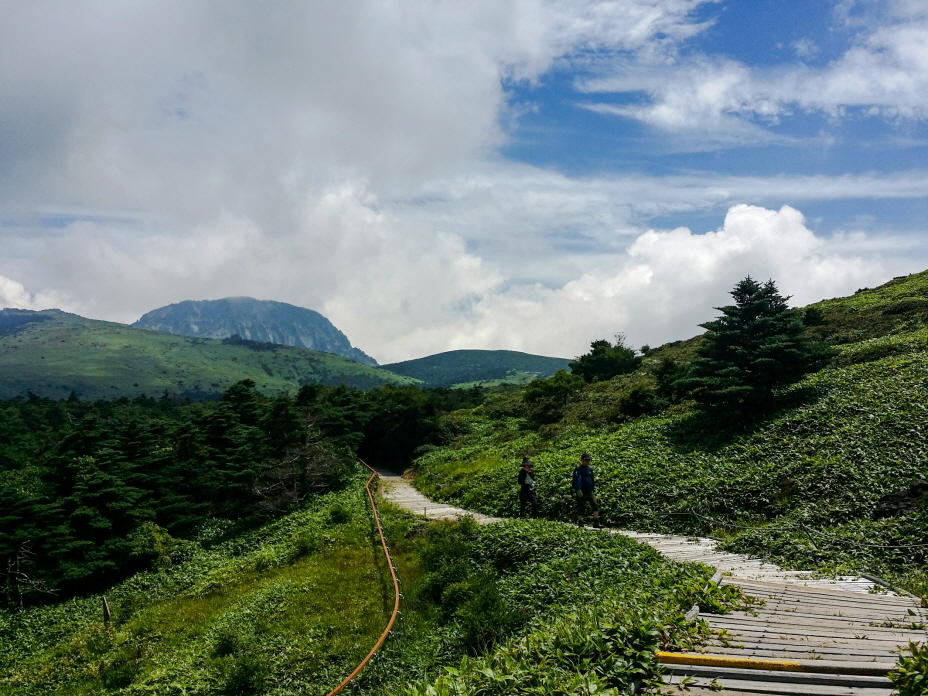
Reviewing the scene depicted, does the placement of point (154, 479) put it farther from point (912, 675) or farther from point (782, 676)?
point (912, 675)

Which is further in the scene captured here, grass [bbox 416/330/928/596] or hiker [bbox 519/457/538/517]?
hiker [bbox 519/457/538/517]

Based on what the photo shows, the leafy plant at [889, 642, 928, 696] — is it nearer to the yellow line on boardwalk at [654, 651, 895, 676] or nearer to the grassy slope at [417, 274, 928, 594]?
the yellow line on boardwalk at [654, 651, 895, 676]

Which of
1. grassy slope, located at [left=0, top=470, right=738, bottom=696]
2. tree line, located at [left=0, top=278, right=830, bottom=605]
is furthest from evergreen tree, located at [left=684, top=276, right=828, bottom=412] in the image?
grassy slope, located at [left=0, top=470, right=738, bottom=696]

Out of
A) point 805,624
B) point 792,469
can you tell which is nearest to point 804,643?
point 805,624

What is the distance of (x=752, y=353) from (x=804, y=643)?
1973cm

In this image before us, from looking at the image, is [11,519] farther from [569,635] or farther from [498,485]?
[569,635]

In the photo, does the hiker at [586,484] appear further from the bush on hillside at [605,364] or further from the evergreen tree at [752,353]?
the bush on hillside at [605,364]

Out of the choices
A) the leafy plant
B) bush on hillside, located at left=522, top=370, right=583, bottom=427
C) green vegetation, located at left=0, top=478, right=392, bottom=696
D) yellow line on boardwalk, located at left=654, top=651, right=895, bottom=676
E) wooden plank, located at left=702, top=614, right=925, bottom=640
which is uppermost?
bush on hillside, located at left=522, top=370, right=583, bottom=427

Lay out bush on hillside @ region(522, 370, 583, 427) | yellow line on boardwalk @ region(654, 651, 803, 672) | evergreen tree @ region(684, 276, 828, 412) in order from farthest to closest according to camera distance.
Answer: bush on hillside @ region(522, 370, 583, 427)
evergreen tree @ region(684, 276, 828, 412)
yellow line on boardwalk @ region(654, 651, 803, 672)

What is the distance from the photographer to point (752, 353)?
24078 millimetres

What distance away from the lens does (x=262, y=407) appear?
139 ft

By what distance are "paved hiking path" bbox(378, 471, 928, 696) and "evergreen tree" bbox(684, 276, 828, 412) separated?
47.6ft

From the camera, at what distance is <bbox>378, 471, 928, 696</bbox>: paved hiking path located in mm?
5730

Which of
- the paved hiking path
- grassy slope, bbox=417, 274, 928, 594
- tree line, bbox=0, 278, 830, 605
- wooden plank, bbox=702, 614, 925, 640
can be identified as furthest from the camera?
tree line, bbox=0, 278, 830, 605
